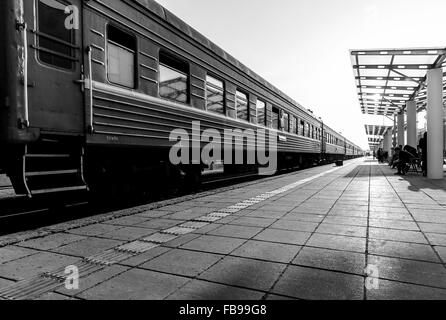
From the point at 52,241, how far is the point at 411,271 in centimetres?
352

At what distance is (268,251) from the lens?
334cm

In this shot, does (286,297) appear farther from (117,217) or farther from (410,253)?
(117,217)

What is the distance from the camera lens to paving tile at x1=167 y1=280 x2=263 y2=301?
2.31m

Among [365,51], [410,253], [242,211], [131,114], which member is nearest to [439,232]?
[410,253]

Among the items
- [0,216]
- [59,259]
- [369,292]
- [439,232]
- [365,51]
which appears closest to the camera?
[369,292]

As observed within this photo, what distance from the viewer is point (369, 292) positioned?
92.7 inches

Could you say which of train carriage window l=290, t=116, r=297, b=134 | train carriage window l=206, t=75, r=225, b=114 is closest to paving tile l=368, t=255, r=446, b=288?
train carriage window l=206, t=75, r=225, b=114

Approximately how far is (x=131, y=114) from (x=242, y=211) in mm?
2429

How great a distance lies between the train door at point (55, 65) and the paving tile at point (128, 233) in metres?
1.56

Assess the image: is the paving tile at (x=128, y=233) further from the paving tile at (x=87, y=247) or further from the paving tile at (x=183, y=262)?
the paving tile at (x=183, y=262)

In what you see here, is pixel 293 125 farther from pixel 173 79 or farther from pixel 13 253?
pixel 13 253

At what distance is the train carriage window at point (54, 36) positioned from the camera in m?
4.43

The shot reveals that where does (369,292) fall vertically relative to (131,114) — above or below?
below
